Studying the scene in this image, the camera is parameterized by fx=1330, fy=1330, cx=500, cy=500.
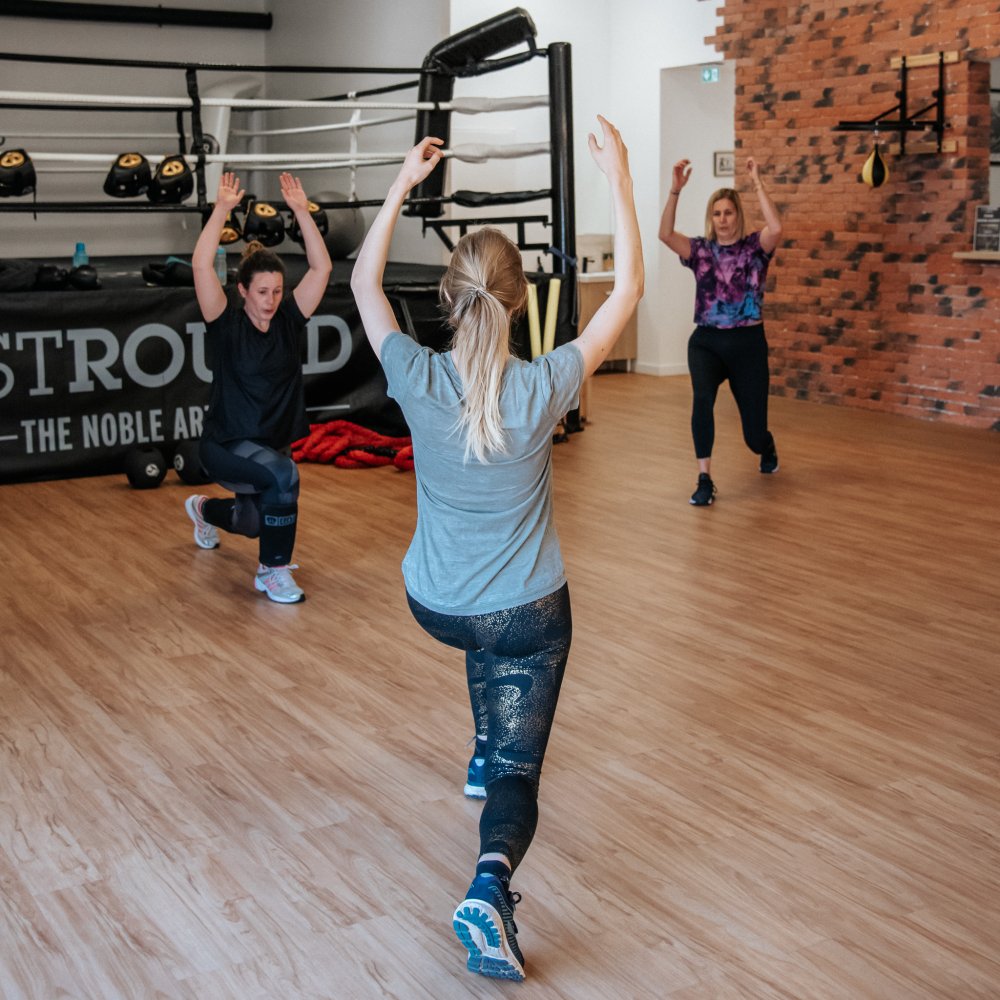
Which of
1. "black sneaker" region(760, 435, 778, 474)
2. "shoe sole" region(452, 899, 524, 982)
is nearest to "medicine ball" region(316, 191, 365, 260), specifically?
"black sneaker" region(760, 435, 778, 474)

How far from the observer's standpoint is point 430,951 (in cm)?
230

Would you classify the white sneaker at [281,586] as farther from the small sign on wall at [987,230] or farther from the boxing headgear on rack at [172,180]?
the small sign on wall at [987,230]

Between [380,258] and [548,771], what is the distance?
1359mm

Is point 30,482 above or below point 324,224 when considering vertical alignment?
below

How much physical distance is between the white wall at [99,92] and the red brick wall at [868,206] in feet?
17.7

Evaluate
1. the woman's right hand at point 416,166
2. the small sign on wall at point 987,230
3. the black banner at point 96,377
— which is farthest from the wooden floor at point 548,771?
the small sign on wall at point 987,230

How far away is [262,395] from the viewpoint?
450 centimetres

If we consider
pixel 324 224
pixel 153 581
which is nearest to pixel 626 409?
pixel 324 224

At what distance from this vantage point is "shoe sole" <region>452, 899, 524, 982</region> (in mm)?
2064

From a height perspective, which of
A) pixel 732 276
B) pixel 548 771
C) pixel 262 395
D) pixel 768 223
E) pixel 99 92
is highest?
pixel 99 92

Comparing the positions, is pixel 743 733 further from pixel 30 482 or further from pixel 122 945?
pixel 30 482

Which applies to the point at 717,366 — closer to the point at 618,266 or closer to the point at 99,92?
the point at 618,266

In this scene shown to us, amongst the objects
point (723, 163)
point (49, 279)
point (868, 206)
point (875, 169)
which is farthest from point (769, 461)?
point (723, 163)

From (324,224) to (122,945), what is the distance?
569 centimetres
